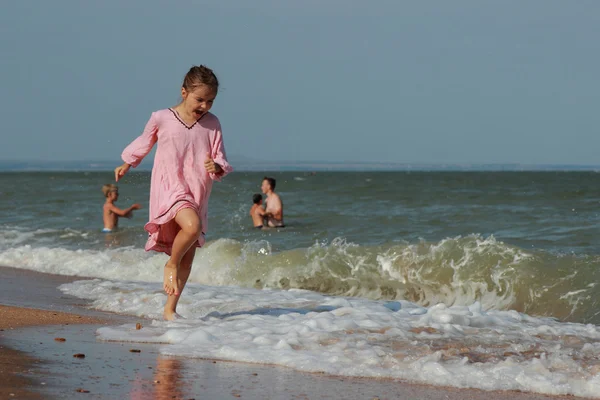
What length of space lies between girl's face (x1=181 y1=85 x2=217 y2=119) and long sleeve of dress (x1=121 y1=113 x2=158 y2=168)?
0.26 metres

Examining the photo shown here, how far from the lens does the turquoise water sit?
940 centimetres

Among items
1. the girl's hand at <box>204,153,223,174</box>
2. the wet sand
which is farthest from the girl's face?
the wet sand

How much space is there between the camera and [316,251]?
36.3 feet

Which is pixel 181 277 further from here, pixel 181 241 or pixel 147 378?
pixel 147 378

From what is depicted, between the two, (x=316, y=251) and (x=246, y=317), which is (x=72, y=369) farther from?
(x=316, y=251)

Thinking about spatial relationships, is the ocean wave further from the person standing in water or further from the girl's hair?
the person standing in water

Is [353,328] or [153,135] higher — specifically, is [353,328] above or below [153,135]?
below

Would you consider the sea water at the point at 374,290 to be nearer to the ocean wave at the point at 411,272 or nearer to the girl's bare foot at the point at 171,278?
the ocean wave at the point at 411,272

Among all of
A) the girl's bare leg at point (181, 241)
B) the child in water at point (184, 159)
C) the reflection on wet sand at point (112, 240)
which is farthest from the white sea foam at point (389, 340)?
the reflection on wet sand at point (112, 240)

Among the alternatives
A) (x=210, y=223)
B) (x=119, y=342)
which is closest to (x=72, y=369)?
(x=119, y=342)

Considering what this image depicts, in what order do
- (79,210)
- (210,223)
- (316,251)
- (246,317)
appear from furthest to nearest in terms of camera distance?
(79,210) < (210,223) < (316,251) < (246,317)

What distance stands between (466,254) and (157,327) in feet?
16.1

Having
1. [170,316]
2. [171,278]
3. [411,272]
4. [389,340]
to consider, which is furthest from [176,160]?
[411,272]

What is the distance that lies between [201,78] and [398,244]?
5875 millimetres
